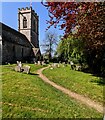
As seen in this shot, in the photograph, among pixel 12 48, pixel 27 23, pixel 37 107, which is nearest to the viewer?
pixel 37 107

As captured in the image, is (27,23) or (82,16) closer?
(82,16)

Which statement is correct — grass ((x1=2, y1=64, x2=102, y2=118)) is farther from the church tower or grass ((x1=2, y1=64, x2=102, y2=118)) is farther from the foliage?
the church tower

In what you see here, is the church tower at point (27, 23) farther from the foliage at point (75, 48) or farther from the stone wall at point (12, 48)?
the foliage at point (75, 48)

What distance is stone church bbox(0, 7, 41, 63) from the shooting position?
39.7 meters

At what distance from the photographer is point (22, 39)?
167ft

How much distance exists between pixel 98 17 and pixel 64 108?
212 inches

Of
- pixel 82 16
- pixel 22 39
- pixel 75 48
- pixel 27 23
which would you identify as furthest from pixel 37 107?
pixel 27 23

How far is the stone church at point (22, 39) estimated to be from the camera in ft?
130

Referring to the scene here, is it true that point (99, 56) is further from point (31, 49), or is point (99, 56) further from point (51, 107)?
point (31, 49)

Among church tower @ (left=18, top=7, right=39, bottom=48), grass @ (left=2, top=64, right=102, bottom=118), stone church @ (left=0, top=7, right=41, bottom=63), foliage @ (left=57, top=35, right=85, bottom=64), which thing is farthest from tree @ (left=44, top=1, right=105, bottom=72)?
church tower @ (left=18, top=7, right=39, bottom=48)

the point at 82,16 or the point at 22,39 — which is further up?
the point at 22,39

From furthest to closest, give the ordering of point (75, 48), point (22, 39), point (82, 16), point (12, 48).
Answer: point (22, 39) < point (12, 48) < point (75, 48) < point (82, 16)

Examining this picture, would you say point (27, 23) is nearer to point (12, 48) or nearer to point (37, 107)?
point (12, 48)

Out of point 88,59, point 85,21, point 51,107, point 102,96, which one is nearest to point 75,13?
point 85,21
